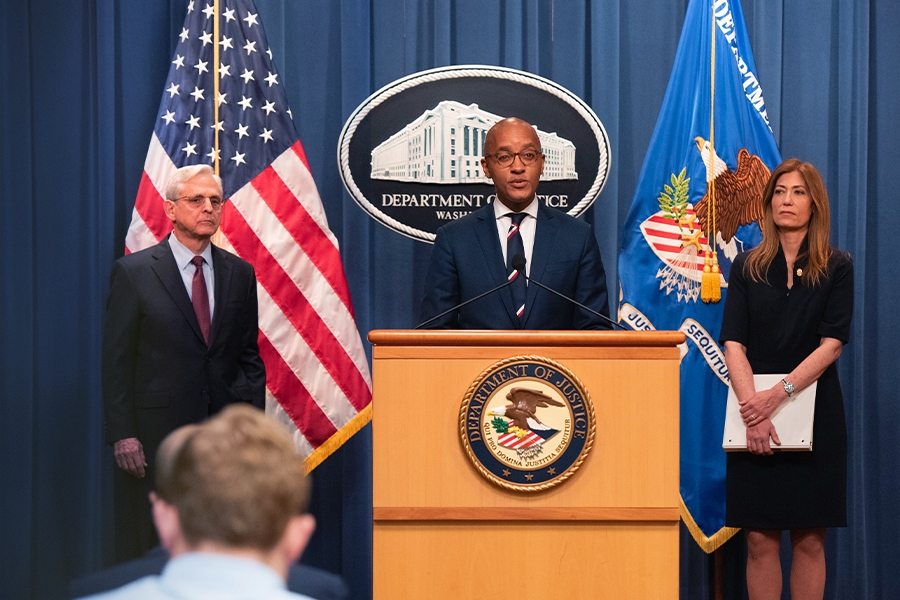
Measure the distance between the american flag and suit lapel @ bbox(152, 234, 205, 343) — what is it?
1.59ft

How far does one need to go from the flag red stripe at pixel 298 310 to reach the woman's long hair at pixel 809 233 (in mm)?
1607

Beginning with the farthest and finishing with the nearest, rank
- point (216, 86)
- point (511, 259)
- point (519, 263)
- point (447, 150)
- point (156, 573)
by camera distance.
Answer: point (447, 150) → point (216, 86) → point (511, 259) → point (519, 263) → point (156, 573)

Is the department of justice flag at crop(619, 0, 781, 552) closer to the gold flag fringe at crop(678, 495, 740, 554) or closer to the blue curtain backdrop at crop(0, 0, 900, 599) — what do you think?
the gold flag fringe at crop(678, 495, 740, 554)

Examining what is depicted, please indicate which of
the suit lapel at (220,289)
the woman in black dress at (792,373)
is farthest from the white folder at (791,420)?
the suit lapel at (220,289)

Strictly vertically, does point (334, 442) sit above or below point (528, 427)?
below

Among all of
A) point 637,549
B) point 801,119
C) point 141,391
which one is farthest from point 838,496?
point 141,391

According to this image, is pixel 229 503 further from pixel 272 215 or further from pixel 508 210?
pixel 272 215

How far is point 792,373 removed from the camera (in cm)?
318

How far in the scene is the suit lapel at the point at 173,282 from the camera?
3.28 m

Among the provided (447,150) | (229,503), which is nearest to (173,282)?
(447,150)

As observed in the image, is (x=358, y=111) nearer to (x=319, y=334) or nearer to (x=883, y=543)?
(x=319, y=334)

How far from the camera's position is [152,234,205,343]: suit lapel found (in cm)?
328

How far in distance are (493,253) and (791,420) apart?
1153 mm

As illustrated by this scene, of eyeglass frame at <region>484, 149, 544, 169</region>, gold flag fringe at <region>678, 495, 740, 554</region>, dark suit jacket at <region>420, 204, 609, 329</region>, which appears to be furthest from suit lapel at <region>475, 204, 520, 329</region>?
gold flag fringe at <region>678, 495, 740, 554</region>
